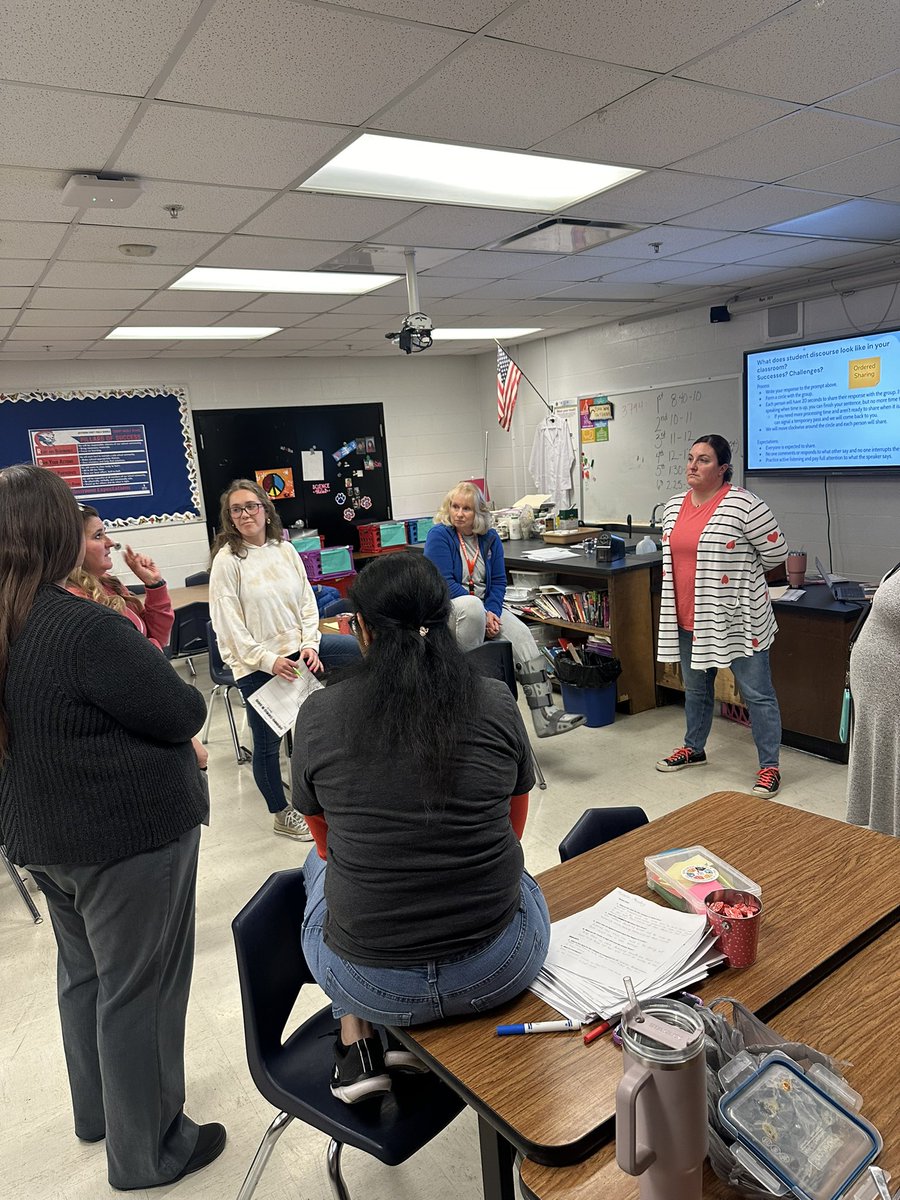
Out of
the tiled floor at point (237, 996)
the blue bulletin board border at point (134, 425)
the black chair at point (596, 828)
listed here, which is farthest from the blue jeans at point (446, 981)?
the blue bulletin board border at point (134, 425)

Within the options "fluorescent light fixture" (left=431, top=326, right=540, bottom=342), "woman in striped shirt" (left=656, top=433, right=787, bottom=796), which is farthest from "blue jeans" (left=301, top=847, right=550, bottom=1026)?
"fluorescent light fixture" (left=431, top=326, right=540, bottom=342)

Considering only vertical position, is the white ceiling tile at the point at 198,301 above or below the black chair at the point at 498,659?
above

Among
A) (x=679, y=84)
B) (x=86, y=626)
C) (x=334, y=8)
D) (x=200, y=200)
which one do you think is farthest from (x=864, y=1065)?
(x=200, y=200)

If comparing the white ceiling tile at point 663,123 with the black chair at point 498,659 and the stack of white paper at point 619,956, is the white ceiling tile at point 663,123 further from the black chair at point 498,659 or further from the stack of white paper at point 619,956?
the stack of white paper at point 619,956

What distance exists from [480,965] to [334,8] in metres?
1.82

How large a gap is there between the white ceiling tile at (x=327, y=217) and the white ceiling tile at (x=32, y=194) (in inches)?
26.0

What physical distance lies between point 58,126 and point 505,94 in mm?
1130

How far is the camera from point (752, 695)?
145 inches

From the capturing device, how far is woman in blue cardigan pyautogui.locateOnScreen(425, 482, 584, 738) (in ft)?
12.0

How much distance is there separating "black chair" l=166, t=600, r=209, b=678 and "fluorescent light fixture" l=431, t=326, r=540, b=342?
278cm

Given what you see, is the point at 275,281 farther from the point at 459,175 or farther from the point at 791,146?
the point at 791,146

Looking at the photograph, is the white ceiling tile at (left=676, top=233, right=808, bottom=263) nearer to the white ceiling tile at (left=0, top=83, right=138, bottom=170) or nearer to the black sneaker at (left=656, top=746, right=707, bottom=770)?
the black sneaker at (left=656, top=746, right=707, bottom=770)

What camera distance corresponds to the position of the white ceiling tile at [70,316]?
4.11 meters

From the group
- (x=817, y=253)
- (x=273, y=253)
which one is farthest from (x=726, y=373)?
(x=273, y=253)
